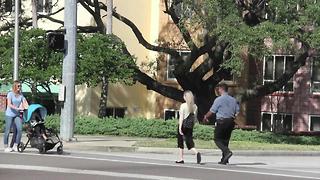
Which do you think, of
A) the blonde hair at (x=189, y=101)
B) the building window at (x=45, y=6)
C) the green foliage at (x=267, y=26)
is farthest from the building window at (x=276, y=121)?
the blonde hair at (x=189, y=101)

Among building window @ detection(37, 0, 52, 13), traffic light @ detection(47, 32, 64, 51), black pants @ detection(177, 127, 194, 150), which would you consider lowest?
black pants @ detection(177, 127, 194, 150)

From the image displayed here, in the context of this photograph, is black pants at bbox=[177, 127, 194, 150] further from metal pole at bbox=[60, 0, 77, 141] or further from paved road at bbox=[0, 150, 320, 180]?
metal pole at bbox=[60, 0, 77, 141]

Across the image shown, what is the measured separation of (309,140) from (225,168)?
14663 mm

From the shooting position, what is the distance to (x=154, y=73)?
3812 centimetres

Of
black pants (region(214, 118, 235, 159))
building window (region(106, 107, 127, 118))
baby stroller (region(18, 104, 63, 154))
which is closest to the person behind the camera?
black pants (region(214, 118, 235, 159))

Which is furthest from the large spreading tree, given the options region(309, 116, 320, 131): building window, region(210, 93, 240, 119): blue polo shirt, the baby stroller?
the baby stroller

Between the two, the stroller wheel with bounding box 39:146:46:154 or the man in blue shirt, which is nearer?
the man in blue shirt

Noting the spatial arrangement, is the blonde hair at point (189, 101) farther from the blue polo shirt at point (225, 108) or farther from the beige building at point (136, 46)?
the beige building at point (136, 46)

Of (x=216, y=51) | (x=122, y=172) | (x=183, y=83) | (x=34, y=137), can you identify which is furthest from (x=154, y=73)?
(x=122, y=172)

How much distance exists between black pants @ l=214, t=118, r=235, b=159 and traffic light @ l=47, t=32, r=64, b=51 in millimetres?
6511

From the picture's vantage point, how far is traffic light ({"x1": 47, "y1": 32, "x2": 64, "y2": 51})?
19.7m

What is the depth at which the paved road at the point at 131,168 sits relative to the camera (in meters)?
13.1

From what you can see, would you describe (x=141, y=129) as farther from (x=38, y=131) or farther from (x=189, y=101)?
(x=189, y=101)

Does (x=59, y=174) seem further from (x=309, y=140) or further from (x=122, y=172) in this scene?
(x=309, y=140)
